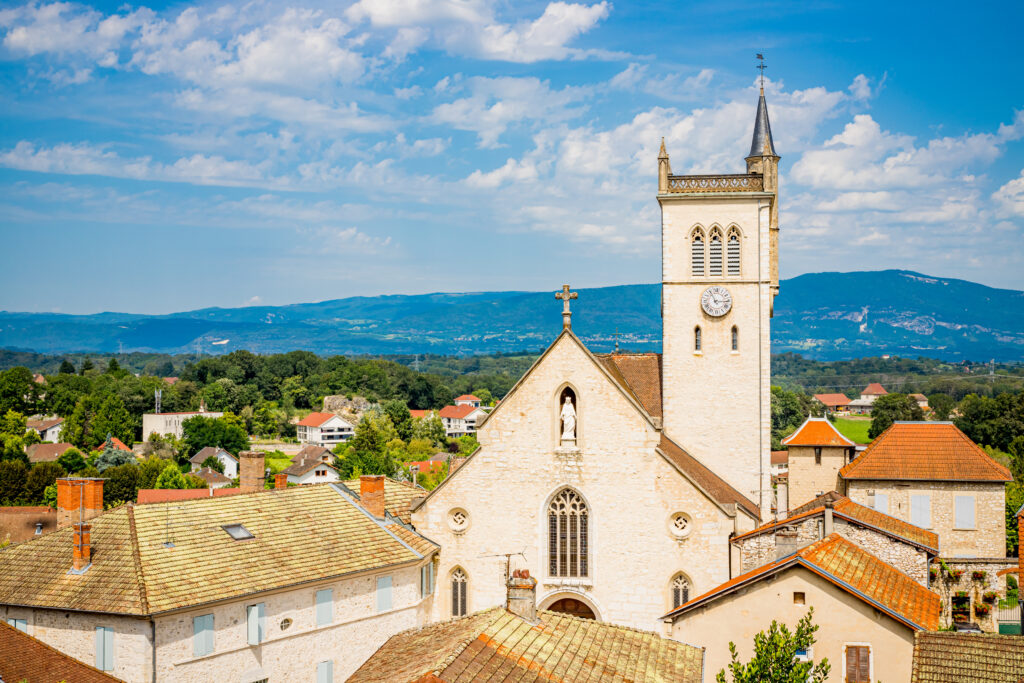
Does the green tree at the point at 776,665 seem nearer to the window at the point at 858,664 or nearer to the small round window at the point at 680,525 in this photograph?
the window at the point at 858,664

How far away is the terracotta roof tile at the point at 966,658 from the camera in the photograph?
21.9 metres

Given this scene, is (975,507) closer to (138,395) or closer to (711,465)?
(711,465)

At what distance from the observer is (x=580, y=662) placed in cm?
2053

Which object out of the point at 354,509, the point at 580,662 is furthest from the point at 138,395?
the point at 580,662

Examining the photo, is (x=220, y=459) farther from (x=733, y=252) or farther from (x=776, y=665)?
(x=776, y=665)

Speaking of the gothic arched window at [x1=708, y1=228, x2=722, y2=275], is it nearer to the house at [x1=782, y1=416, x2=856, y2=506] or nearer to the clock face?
the clock face

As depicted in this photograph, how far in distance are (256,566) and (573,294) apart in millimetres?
14705

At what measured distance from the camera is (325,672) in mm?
→ 31328

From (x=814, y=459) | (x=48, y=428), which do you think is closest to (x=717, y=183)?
(x=814, y=459)

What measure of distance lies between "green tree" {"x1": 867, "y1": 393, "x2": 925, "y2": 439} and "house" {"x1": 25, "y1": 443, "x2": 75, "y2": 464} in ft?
355

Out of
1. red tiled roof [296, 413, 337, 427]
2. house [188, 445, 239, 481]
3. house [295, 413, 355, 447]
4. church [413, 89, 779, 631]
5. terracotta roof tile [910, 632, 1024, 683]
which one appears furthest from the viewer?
red tiled roof [296, 413, 337, 427]

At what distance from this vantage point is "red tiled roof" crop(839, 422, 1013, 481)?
43250 millimetres

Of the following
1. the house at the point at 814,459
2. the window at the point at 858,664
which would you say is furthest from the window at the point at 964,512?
the window at the point at 858,664

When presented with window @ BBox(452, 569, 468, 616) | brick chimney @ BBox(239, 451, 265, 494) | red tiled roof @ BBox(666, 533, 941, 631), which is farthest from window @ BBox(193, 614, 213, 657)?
brick chimney @ BBox(239, 451, 265, 494)
